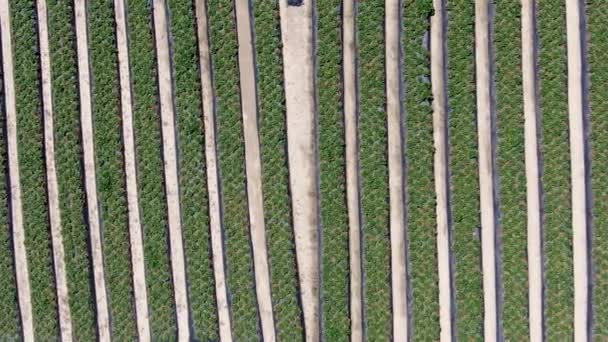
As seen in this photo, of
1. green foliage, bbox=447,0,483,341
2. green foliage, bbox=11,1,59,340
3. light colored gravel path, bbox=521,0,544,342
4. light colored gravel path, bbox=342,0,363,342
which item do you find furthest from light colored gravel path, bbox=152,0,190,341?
light colored gravel path, bbox=521,0,544,342

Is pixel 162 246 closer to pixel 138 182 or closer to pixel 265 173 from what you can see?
pixel 138 182

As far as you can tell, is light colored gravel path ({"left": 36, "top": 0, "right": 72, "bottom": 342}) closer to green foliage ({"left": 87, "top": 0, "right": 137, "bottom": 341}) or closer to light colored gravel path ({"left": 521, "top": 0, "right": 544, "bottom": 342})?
green foliage ({"left": 87, "top": 0, "right": 137, "bottom": 341})

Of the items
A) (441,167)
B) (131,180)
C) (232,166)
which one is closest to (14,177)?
(131,180)

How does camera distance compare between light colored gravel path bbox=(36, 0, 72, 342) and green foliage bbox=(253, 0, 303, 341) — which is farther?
light colored gravel path bbox=(36, 0, 72, 342)

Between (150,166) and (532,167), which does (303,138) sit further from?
(532,167)

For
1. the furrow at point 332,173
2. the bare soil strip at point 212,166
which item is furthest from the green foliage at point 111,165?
the furrow at point 332,173

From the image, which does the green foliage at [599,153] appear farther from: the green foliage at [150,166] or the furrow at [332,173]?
the green foliage at [150,166]

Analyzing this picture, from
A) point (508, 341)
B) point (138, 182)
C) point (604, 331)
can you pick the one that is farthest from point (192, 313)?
point (604, 331)
